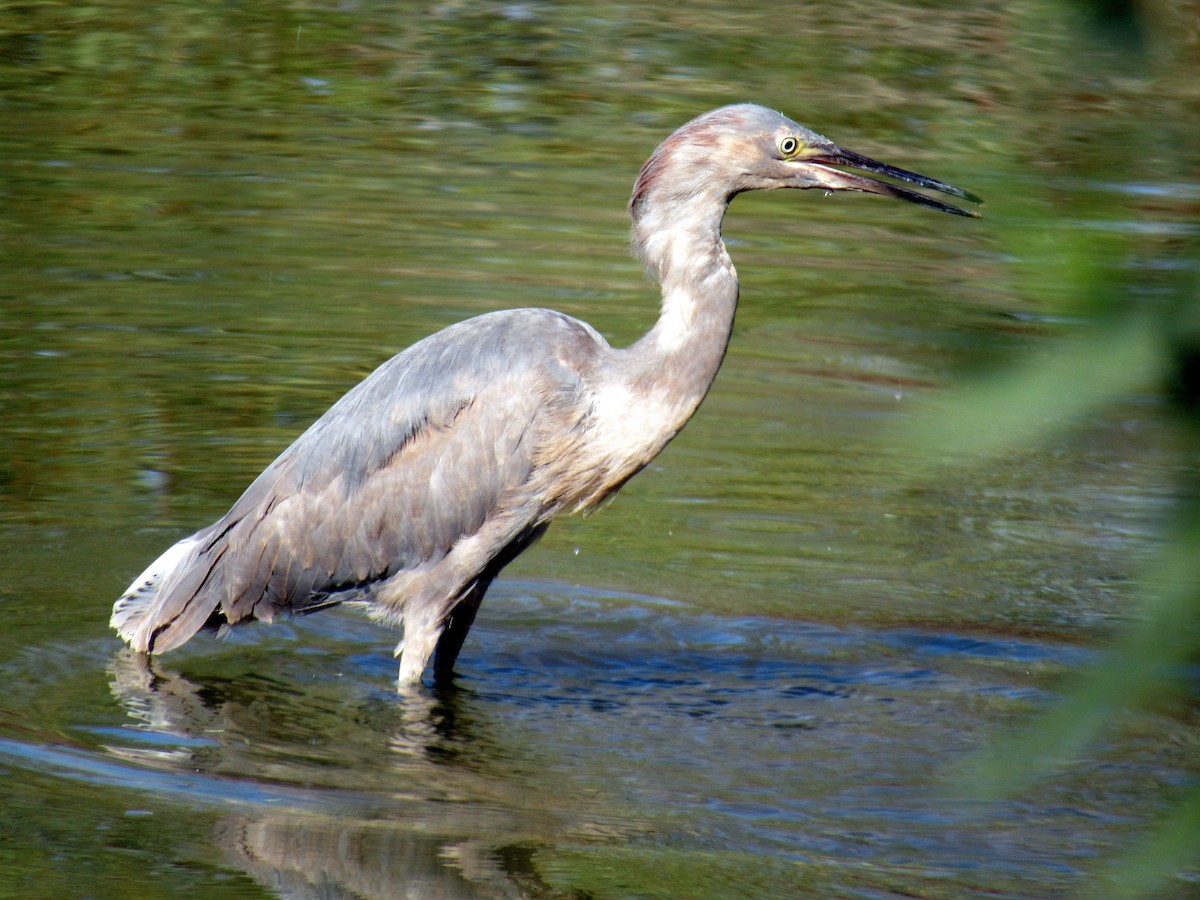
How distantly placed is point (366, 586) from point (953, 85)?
1104 cm

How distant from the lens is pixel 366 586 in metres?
6.14

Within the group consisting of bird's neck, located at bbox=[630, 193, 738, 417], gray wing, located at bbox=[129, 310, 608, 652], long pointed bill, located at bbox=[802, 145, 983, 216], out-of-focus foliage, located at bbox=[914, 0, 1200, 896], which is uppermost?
out-of-focus foliage, located at bbox=[914, 0, 1200, 896]

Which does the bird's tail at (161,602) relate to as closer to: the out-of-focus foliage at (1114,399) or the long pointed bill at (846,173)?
the long pointed bill at (846,173)

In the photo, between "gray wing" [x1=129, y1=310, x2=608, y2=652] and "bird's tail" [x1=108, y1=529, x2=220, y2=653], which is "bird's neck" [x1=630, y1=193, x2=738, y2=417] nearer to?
"gray wing" [x1=129, y1=310, x2=608, y2=652]

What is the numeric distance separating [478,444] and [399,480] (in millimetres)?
353

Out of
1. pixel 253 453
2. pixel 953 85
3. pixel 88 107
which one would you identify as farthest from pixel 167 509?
pixel 953 85

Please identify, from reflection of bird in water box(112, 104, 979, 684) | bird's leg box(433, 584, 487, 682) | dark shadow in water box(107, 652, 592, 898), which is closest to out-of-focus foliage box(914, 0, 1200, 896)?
dark shadow in water box(107, 652, 592, 898)

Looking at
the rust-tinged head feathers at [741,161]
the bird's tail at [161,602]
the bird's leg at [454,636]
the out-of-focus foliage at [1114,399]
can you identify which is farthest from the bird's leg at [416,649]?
the out-of-focus foliage at [1114,399]

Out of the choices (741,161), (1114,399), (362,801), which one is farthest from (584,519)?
(1114,399)

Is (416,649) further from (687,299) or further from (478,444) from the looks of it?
(687,299)

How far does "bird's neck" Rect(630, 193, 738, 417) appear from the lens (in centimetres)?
564

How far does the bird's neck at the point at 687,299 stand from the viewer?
564cm

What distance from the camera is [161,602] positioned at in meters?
5.96

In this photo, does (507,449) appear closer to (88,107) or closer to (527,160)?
(527,160)
